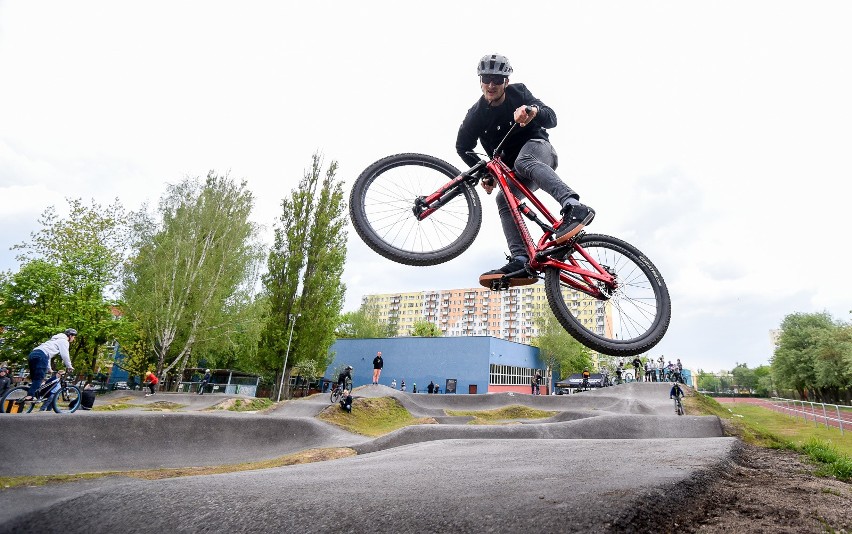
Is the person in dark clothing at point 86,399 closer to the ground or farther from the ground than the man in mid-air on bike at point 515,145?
closer to the ground

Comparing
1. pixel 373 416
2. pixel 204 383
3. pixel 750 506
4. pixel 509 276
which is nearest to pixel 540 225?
pixel 509 276

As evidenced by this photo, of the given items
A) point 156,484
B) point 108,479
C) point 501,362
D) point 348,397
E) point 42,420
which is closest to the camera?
point 156,484

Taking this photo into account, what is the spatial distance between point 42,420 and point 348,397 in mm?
10183

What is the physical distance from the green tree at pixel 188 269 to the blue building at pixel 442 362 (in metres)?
17.5

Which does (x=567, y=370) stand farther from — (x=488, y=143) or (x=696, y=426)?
(x=488, y=143)

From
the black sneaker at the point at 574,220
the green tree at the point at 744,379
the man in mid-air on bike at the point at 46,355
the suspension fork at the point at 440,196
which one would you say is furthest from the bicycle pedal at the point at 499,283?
the green tree at the point at 744,379

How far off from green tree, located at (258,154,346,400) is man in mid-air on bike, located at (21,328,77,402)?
54.3ft

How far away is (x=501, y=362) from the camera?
161 feet

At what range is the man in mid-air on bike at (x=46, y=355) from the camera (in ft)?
34.2

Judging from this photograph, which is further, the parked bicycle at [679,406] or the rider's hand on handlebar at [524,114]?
the parked bicycle at [679,406]

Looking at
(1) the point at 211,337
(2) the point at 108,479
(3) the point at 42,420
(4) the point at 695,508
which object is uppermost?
(1) the point at 211,337

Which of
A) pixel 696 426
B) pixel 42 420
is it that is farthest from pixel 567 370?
pixel 42 420

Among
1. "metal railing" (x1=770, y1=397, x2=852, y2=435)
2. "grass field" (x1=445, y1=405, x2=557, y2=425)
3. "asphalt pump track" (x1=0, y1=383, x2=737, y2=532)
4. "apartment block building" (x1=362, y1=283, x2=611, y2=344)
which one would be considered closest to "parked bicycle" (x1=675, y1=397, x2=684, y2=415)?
"metal railing" (x1=770, y1=397, x2=852, y2=435)

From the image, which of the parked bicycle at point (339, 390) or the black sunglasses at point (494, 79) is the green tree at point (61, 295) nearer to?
the parked bicycle at point (339, 390)
